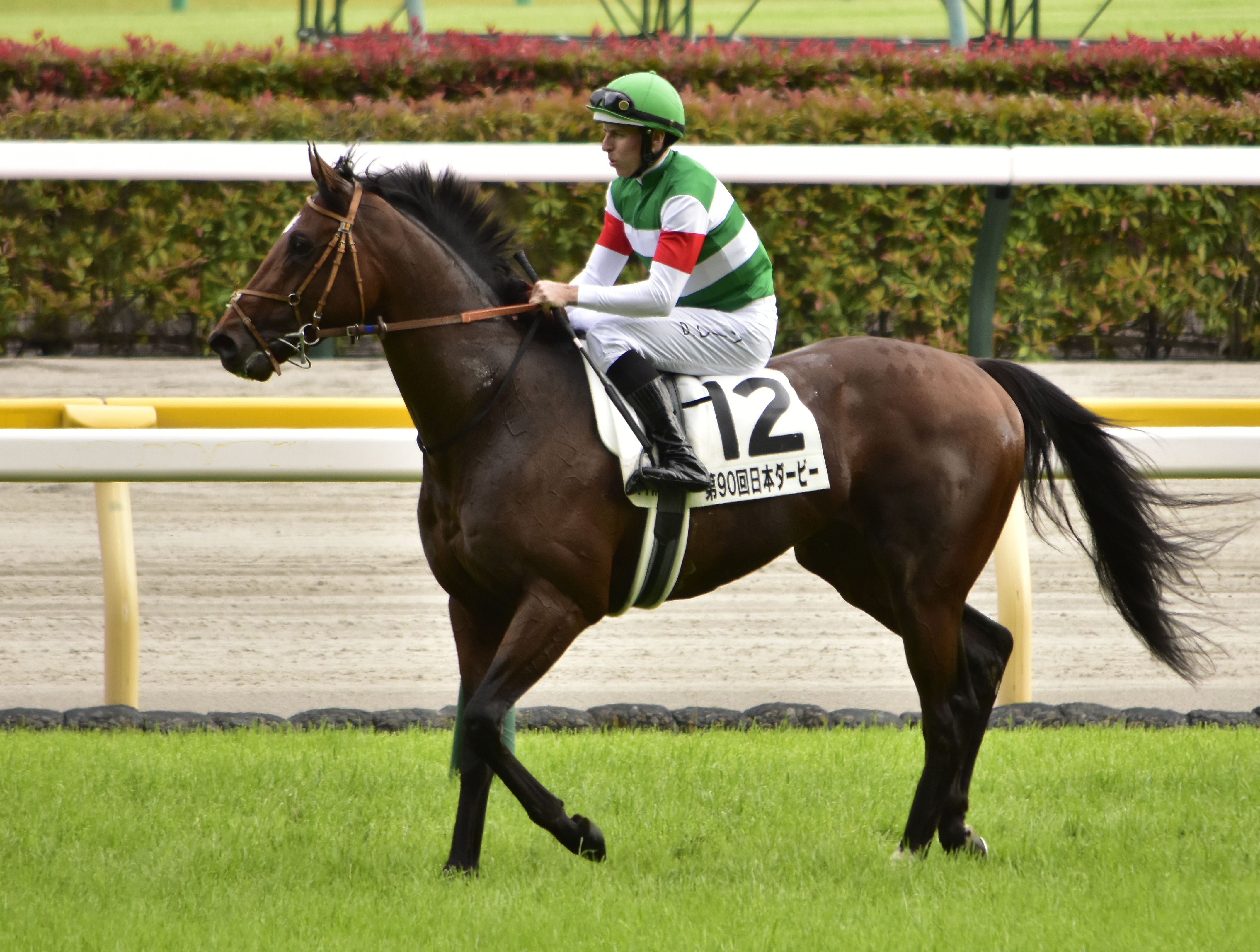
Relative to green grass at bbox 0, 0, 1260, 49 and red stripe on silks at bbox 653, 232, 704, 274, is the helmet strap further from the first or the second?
green grass at bbox 0, 0, 1260, 49

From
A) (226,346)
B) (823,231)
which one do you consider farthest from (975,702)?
(823,231)

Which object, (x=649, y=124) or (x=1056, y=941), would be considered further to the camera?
(x=649, y=124)

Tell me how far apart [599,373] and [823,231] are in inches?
186

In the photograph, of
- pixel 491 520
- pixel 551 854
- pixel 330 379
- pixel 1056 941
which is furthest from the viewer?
pixel 330 379

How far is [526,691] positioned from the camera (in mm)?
3648

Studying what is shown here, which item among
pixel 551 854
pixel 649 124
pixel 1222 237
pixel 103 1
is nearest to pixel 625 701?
pixel 551 854

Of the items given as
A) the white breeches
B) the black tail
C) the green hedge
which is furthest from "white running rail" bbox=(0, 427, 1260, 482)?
the green hedge

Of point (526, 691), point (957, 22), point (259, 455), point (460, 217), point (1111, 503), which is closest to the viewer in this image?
point (526, 691)

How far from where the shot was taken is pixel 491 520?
3729mm

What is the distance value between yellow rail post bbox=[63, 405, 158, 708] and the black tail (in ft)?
9.17

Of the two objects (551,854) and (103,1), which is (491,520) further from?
(103,1)

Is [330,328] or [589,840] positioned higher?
[330,328]

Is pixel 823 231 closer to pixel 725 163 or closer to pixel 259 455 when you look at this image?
pixel 725 163

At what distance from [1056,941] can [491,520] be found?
1594mm
